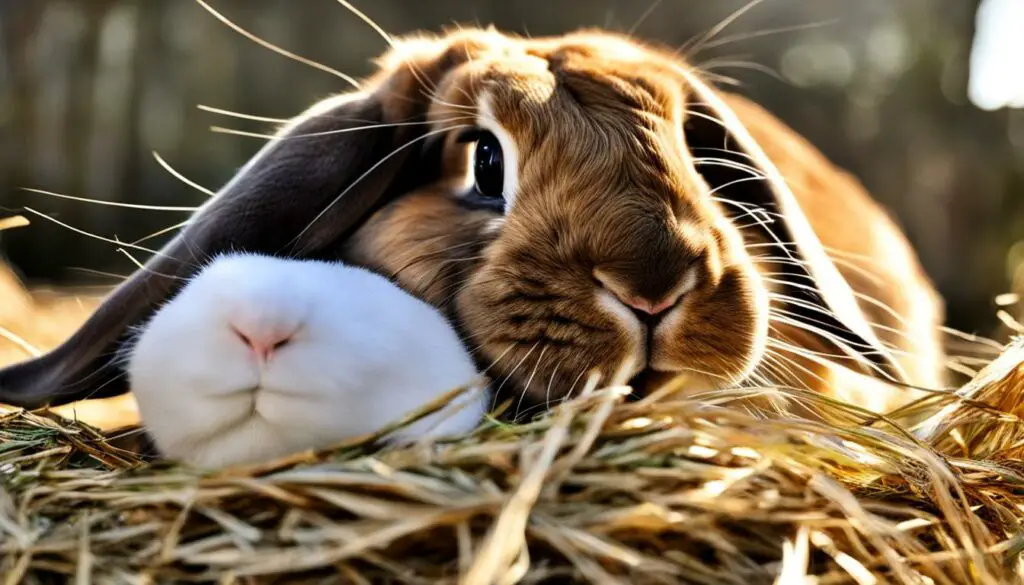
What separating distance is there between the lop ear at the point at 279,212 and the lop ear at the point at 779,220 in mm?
602

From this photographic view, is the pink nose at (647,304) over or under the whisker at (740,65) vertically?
under

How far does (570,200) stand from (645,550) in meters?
0.65

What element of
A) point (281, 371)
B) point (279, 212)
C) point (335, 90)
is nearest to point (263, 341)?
point (281, 371)

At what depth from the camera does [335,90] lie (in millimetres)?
4762

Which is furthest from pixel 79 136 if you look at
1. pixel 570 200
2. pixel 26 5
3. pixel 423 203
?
pixel 570 200

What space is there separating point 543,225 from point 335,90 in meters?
3.36

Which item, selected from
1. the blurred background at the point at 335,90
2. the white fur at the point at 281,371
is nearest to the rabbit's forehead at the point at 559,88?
the white fur at the point at 281,371

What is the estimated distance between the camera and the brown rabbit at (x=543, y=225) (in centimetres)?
158

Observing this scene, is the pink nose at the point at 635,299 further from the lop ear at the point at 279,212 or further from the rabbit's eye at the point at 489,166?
the lop ear at the point at 279,212

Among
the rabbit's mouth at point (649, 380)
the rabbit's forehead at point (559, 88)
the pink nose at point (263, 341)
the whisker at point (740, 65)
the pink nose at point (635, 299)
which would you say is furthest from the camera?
the whisker at point (740, 65)

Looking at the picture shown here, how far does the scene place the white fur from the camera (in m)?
1.41

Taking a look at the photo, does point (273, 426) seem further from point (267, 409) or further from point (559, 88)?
point (559, 88)

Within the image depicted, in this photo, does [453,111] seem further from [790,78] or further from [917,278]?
[790,78]

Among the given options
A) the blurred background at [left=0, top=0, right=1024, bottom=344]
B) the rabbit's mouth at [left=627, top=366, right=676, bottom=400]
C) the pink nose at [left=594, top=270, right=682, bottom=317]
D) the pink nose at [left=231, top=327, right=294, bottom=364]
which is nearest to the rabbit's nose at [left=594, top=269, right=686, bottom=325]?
the pink nose at [left=594, top=270, right=682, bottom=317]
